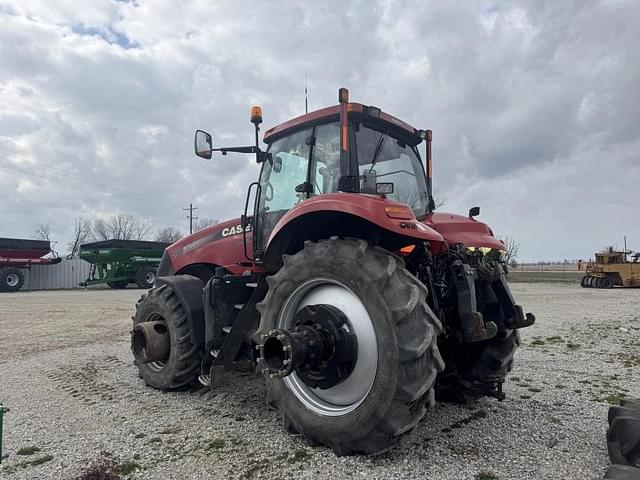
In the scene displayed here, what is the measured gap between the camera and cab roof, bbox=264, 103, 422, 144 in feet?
13.3

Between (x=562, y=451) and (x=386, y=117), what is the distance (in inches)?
117

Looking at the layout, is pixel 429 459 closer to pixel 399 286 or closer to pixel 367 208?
pixel 399 286

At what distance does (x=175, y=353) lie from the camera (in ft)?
15.6

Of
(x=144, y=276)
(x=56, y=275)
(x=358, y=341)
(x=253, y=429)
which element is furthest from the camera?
(x=56, y=275)

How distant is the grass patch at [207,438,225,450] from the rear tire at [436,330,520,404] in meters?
1.86

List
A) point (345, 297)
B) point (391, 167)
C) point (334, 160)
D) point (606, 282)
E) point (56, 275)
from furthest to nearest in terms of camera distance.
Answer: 1. point (56, 275)
2. point (606, 282)
3. point (391, 167)
4. point (334, 160)
5. point (345, 297)

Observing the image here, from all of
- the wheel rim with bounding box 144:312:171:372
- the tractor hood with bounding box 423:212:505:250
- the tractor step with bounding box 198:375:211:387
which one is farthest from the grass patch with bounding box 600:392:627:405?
the wheel rim with bounding box 144:312:171:372

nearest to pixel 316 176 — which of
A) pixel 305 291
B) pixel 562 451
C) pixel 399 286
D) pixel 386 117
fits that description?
pixel 386 117

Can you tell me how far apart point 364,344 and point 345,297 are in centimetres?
36

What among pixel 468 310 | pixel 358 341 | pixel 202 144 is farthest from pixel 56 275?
pixel 468 310

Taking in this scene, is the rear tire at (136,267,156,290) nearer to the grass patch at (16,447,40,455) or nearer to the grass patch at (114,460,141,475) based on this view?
the grass patch at (16,447,40,455)

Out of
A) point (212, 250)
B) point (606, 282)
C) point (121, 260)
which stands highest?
point (121, 260)

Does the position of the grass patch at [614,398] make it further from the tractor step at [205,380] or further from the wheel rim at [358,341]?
the tractor step at [205,380]

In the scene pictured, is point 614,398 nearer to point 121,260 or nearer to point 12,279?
point 121,260
